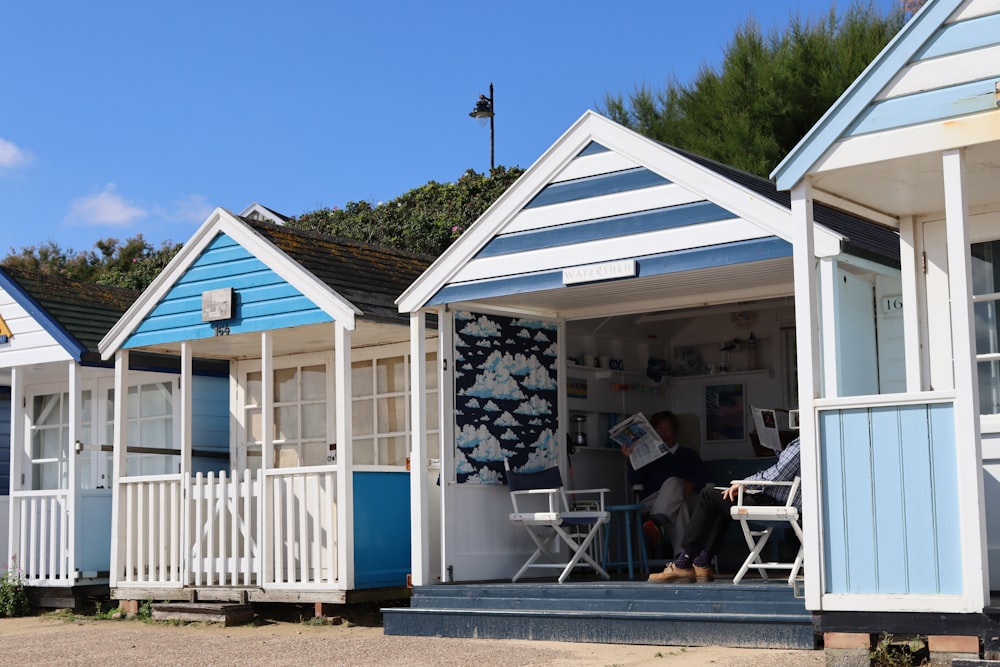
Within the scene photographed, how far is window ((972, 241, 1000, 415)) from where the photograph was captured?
7.37 meters

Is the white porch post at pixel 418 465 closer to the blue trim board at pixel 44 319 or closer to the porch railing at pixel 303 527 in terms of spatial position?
the porch railing at pixel 303 527

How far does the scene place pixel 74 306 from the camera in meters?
13.0

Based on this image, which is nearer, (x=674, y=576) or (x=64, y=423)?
(x=674, y=576)

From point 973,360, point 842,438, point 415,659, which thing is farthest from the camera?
point 415,659

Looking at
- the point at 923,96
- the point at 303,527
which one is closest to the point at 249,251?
the point at 303,527

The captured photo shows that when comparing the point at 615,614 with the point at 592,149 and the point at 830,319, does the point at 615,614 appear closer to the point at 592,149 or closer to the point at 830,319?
the point at 830,319

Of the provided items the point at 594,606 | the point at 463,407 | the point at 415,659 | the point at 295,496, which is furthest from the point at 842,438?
the point at 295,496

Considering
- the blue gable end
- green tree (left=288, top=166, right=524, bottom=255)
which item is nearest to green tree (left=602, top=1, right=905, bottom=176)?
green tree (left=288, top=166, right=524, bottom=255)

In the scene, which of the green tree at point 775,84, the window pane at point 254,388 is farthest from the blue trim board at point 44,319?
the green tree at point 775,84

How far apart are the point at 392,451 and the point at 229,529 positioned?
1.67 m

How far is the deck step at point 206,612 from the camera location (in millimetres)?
10491

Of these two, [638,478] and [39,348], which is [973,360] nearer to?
[638,478]

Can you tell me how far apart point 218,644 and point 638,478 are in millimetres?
3666

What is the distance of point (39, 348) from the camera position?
12641 mm
